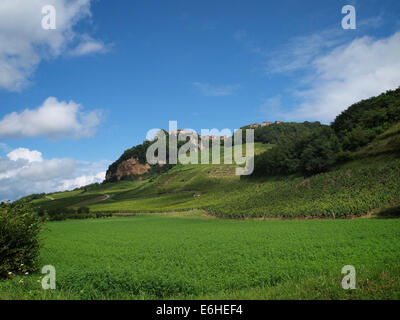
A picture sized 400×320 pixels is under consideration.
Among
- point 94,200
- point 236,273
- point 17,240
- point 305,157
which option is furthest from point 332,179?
point 94,200

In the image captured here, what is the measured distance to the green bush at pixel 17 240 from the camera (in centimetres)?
1808

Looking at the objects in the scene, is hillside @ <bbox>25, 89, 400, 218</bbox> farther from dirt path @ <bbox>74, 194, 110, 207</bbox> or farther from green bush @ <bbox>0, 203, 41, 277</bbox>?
dirt path @ <bbox>74, 194, 110, 207</bbox>

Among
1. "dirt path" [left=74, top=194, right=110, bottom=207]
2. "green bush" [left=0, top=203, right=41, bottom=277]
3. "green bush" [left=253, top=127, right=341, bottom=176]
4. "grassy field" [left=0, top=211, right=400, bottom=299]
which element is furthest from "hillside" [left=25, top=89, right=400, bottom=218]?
"dirt path" [left=74, top=194, right=110, bottom=207]

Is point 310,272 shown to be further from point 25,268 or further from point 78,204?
point 78,204

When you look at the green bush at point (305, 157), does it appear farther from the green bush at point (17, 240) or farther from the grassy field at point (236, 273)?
the green bush at point (17, 240)

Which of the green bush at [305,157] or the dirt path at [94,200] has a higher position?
the green bush at [305,157]

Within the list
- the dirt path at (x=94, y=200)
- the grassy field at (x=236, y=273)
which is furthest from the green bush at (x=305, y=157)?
the dirt path at (x=94, y=200)

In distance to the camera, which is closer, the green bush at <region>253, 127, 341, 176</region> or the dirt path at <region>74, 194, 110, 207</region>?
the green bush at <region>253, 127, 341, 176</region>

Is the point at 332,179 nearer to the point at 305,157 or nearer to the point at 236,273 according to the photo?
the point at 305,157

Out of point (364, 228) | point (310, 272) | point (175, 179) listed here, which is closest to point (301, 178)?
point (364, 228)

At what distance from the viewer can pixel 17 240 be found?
19.0 metres

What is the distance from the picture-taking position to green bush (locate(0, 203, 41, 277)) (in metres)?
18.1
